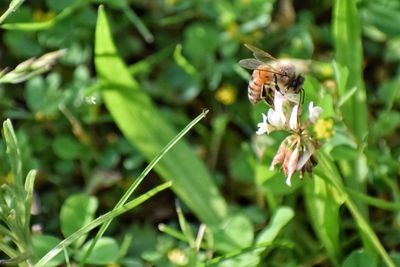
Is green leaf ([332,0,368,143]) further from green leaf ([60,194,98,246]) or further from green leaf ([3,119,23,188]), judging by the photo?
green leaf ([3,119,23,188])

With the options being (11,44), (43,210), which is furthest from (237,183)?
(11,44)

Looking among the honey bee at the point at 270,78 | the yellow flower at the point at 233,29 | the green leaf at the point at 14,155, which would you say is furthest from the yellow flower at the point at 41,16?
the honey bee at the point at 270,78

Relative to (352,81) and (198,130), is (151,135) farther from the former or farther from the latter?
(352,81)

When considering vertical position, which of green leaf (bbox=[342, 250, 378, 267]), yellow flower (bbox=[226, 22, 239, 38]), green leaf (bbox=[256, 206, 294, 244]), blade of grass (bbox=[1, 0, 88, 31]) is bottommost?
green leaf (bbox=[342, 250, 378, 267])

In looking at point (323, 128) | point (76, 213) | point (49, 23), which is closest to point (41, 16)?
point (49, 23)

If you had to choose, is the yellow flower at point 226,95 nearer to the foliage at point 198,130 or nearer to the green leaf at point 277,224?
the foliage at point 198,130

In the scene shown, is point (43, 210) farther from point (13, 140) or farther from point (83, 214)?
point (13, 140)

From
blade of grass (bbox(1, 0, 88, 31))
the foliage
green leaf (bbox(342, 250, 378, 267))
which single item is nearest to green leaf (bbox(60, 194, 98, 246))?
the foliage
